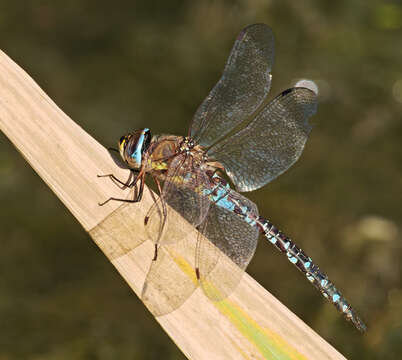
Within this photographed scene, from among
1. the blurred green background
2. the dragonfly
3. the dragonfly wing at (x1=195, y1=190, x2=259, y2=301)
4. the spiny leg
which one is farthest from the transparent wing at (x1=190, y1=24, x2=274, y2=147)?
the blurred green background

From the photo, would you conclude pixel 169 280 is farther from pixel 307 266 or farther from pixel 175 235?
pixel 307 266

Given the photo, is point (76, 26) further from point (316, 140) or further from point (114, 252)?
point (114, 252)

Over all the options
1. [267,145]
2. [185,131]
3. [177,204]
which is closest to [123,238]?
[177,204]

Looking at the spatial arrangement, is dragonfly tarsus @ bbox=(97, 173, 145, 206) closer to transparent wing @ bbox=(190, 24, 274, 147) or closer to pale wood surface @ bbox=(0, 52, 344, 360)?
pale wood surface @ bbox=(0, 52, 344, 360)

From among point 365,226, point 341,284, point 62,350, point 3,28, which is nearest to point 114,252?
point 62,350

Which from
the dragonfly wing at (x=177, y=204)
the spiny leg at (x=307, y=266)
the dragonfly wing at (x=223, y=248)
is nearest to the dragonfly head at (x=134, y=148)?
the dragonfly wing at (x=177, y=204)
